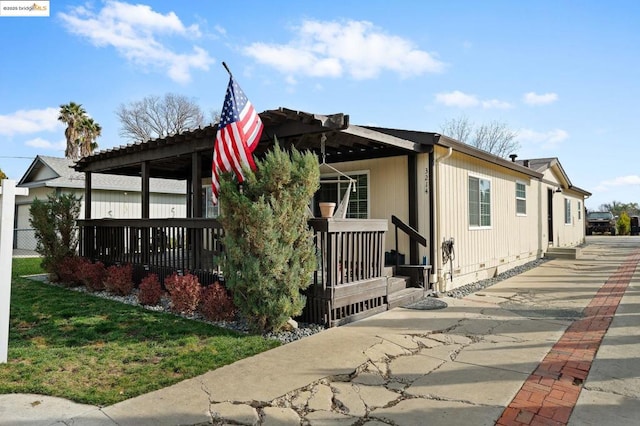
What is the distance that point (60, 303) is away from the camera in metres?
6.21

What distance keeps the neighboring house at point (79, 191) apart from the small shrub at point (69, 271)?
943cm

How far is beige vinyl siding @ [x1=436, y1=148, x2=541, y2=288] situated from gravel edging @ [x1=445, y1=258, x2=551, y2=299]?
134 mm

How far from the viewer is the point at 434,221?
23.2 ft

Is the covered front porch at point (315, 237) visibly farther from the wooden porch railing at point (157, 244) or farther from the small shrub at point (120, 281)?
the small shrub at point (120, 281)

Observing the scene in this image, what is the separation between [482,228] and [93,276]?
8108 millimetres

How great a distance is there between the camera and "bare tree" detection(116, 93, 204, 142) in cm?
3206

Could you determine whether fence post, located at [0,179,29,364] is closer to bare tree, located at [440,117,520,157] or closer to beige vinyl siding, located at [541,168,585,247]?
beige vinyl siding, located at [541,168,585,247]

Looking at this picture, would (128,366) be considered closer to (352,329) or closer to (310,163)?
(352,329)

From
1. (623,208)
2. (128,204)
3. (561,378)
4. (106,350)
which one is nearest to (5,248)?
(106,350)

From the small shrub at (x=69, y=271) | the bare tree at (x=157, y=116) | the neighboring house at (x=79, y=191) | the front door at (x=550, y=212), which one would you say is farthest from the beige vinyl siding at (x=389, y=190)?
the bare tree at (x=157, y=116)

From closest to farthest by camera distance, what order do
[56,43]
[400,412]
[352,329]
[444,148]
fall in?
[400,412]
[352,329]
[444,148]
[56,43]

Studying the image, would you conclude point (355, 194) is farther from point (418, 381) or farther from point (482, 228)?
point (418, 381)

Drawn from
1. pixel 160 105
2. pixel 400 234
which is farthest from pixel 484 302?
pixel 160 105

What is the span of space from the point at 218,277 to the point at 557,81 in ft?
35.5
